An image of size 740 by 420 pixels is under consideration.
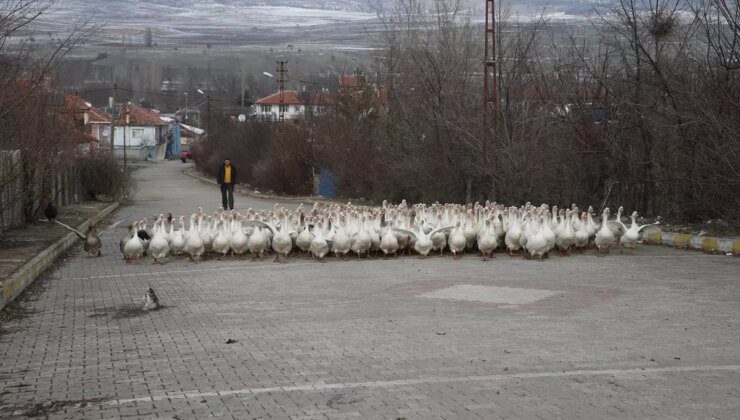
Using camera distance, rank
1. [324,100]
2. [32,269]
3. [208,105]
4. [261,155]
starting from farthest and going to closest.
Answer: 1. [208,105]
2. [261,155]
3. [324,100]
4. [32,269]

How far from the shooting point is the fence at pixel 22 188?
1948 cm

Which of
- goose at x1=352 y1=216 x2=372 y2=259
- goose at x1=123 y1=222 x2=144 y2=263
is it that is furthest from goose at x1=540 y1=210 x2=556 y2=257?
goose at x1=123 y1=222 x2=144 y2=263

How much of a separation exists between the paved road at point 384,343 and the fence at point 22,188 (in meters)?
3.98

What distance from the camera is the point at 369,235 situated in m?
17.7

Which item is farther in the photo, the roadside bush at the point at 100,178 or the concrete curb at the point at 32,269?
the roadside bush at the point at 100,178

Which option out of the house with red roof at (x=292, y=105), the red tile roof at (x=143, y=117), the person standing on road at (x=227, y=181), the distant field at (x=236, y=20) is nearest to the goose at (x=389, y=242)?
the person standing on road at (x=227, y=181)

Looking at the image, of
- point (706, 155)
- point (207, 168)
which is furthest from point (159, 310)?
point (207, 168)

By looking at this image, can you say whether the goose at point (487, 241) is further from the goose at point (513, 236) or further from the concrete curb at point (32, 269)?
the concrete curb at point (32, 269)

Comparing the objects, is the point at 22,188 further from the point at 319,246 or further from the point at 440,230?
the point at 440,230

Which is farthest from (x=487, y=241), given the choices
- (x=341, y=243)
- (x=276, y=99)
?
(x=276, y=99)

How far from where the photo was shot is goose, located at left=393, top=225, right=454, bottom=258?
17641 millimetres

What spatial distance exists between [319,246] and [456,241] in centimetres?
237

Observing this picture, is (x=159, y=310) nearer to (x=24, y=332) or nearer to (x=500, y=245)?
(x=24, y=332)

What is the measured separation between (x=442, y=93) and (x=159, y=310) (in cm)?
2105
